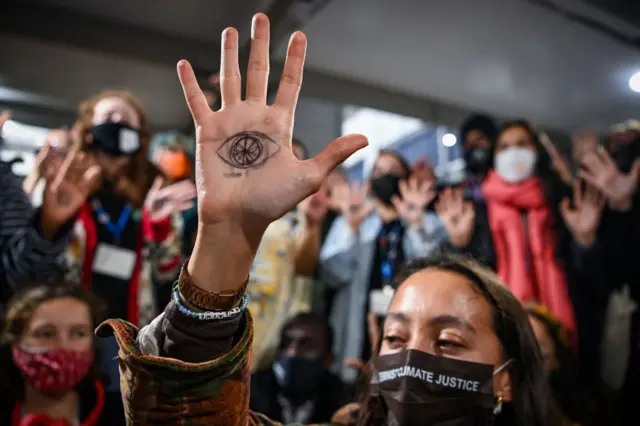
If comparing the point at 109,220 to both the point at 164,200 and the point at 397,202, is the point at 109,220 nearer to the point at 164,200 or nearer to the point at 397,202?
the point at 164,200

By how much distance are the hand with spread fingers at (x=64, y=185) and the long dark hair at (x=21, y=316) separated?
23 cm

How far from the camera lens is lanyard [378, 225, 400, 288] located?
A: 2207 mm

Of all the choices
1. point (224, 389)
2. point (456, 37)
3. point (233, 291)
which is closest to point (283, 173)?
point (233, 291)

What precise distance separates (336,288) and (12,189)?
4.63ft

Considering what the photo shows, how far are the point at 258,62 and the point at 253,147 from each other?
17cm

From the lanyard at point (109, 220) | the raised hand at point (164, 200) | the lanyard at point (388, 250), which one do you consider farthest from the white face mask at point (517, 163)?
the lanyard at point (109, 220)

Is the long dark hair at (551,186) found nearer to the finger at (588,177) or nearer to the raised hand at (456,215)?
the finger at (588,177)

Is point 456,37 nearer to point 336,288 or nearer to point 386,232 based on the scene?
point 386,232

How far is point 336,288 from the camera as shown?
2.47 m

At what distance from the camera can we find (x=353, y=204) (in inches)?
94.3

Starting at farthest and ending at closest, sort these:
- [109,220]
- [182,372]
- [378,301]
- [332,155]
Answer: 1. [378,301]
2. [109,220]
3. [332,155]
4. [182,372]

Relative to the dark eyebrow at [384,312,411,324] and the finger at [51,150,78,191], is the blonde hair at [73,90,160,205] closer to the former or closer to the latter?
the finger at [51,150,78,191]

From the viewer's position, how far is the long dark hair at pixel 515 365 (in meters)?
1.21

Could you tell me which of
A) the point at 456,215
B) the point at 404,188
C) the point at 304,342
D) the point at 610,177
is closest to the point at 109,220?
the point at 304,342
